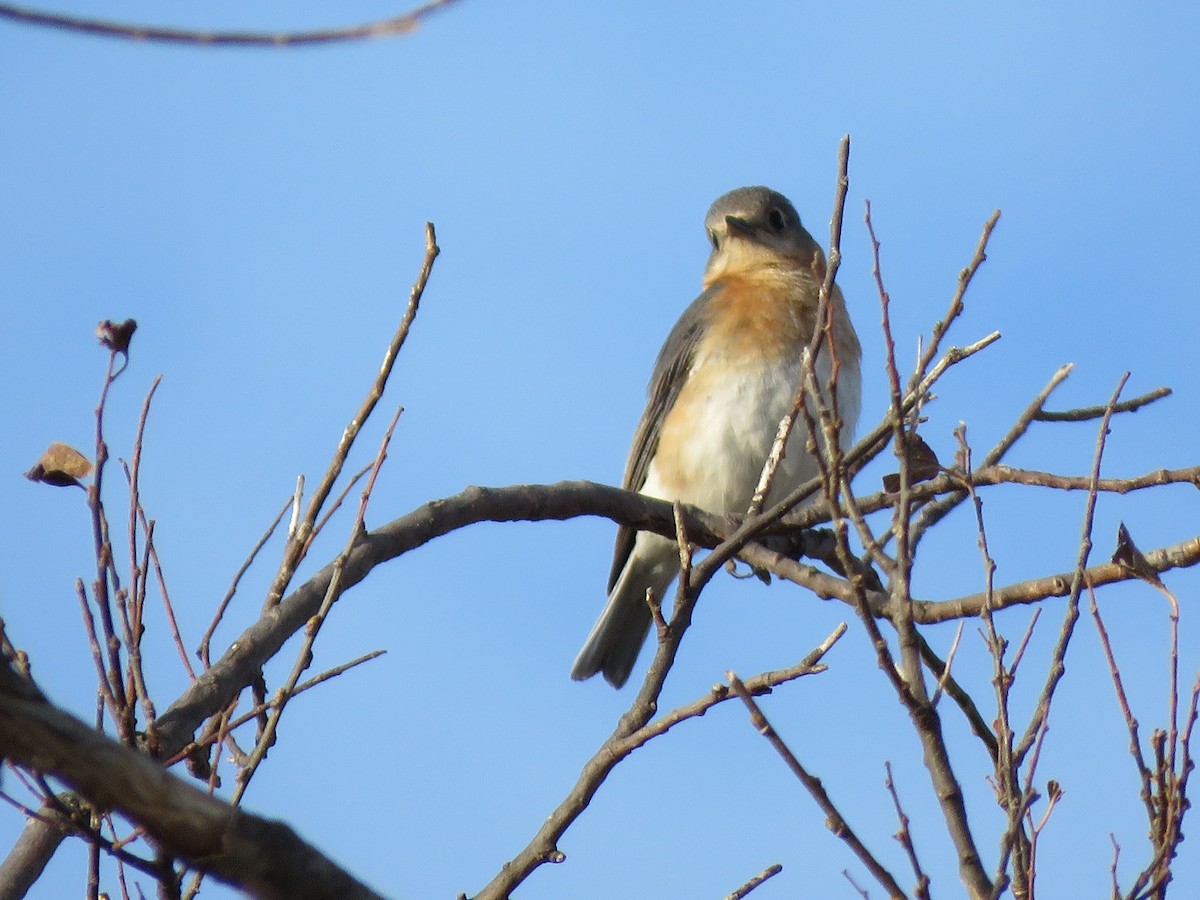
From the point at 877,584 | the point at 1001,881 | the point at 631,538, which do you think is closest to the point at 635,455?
the point at 631,538

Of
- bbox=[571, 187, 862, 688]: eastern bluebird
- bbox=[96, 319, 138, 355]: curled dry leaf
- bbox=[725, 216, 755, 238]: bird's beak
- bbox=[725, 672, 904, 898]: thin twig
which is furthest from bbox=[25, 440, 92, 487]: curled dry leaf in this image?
bbox=[725, 216, 755, 238]: bird's beak

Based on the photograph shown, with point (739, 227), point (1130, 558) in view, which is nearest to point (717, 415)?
point (739, 227)

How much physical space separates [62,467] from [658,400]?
567cm

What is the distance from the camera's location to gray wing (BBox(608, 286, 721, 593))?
920cm

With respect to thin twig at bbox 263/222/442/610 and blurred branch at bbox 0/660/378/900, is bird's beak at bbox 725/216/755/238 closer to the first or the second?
thin twig at bbox 263/222/442/610

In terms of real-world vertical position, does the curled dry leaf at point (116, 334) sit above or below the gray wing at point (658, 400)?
below

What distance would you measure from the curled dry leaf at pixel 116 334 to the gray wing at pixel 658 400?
5.32m

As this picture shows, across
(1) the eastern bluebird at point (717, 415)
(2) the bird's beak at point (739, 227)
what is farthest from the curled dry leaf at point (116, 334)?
(2) the bird's beak at point (739, 227)

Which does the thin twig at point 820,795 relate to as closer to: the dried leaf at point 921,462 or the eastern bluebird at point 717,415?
the dried leaf at point 921,462

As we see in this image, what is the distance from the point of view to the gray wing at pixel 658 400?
30.2 feet

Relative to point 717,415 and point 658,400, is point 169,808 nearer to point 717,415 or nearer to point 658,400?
point 717,415

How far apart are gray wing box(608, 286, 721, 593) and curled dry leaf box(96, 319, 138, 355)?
5.32 meters

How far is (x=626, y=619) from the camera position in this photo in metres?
9.11

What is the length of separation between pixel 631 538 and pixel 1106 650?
5076 millimetres
